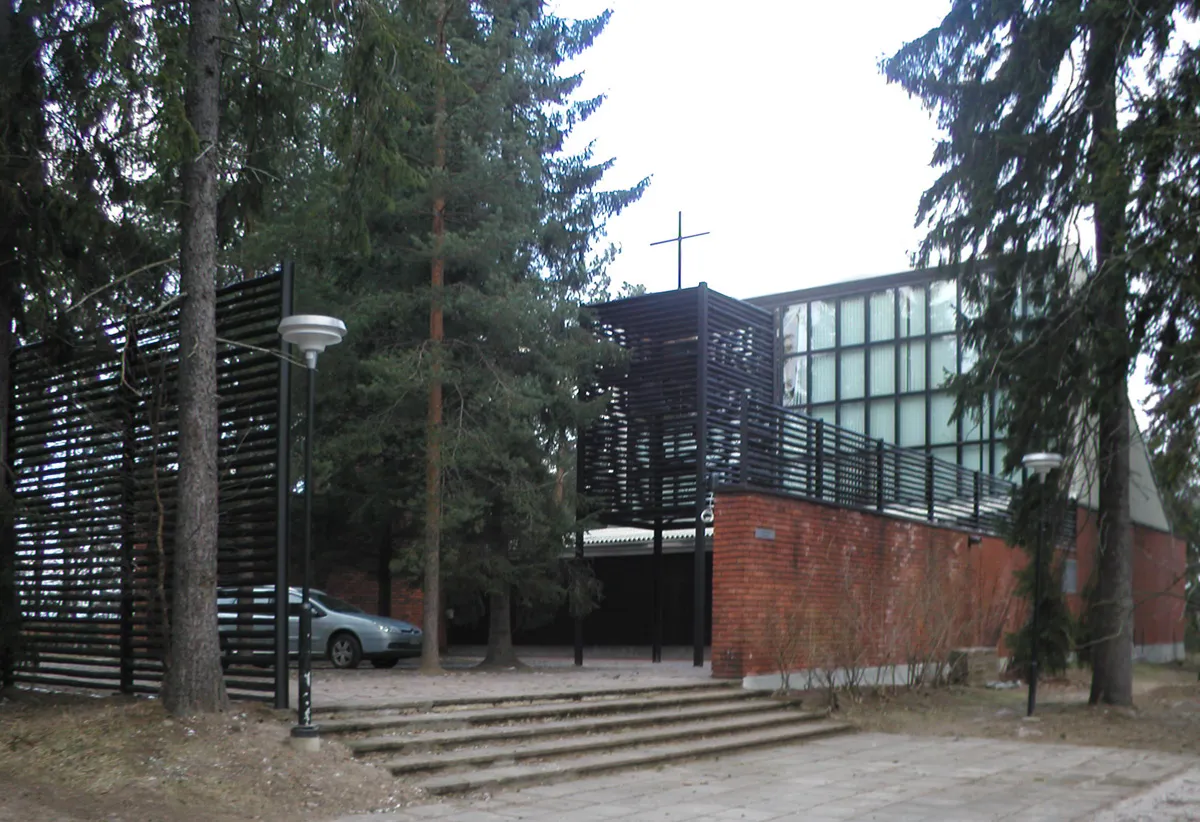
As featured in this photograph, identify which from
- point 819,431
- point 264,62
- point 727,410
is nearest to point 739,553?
point 819,431

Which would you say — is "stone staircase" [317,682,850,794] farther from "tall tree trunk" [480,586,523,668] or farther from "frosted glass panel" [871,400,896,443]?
"frosted glass panel" [871,400,896,443]

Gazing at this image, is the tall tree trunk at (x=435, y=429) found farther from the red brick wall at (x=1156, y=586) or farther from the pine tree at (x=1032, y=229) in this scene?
the red brick wall at (x=1156, y=586)

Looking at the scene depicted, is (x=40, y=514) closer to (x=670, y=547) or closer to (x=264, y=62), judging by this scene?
(x=264, y=62)

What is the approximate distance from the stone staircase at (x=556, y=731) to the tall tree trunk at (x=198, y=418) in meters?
1.25

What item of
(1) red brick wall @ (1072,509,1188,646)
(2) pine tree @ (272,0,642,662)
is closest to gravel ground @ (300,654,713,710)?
(2) pine tree @ (272,0,642,662)

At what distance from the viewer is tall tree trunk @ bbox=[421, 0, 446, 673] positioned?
58.0ft

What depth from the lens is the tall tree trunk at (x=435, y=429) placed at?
17.7 metres

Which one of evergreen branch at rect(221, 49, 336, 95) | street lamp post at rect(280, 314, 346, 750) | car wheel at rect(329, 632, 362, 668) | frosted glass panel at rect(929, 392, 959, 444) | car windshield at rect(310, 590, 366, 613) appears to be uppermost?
evergreen branch at rect(221, 49, 336, 95)

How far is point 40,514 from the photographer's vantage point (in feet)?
44.7

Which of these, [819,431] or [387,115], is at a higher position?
[387,115]

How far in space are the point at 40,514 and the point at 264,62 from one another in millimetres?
5614

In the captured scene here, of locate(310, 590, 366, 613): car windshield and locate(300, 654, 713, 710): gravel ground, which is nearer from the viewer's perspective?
locate(300, 654, 713, 710): gravel ground

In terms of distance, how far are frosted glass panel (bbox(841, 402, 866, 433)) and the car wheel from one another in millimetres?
24591

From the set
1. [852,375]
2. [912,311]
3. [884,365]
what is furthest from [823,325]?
[912,311]
